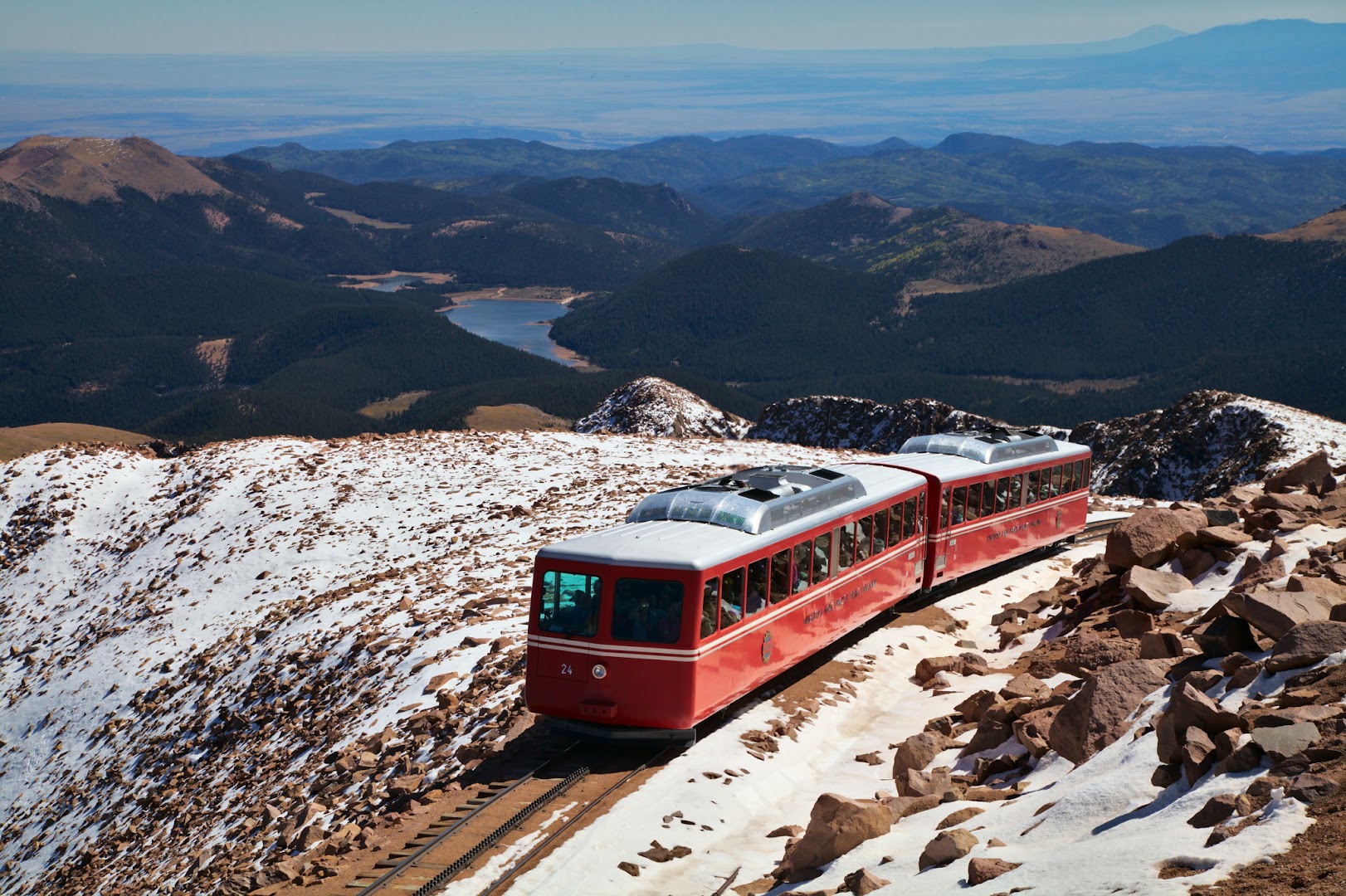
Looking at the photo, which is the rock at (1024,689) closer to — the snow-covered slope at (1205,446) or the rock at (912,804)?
the rock at (912,804)

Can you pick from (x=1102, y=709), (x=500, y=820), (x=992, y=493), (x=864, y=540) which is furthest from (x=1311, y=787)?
(x=992, y=493)

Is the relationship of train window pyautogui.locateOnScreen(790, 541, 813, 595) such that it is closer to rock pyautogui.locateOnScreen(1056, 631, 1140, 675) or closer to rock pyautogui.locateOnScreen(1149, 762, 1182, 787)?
rock pyautogui.locateOnScreen(1056, 631, 1140, 675)

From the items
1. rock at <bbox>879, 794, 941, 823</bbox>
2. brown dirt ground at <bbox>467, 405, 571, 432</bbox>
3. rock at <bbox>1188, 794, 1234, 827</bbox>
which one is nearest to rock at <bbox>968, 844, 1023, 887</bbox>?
rock at <bbox>1188, 794, 1234, 827</bbox>

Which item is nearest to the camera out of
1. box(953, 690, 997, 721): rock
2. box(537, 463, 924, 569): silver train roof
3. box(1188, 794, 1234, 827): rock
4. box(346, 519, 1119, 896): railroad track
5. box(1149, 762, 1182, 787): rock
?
box(1188, 794, 1234, 827): rock

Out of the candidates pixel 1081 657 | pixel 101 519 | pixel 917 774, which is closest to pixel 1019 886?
pixel 917 774

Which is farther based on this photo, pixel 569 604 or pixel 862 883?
pixel 569 604

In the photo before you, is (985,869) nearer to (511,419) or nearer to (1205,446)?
(1205,446)

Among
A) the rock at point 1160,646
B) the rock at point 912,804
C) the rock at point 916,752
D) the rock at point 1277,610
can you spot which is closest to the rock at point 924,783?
the rock at point 912,804
